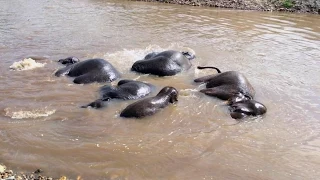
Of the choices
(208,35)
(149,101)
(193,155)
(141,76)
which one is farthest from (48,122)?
(208,35)

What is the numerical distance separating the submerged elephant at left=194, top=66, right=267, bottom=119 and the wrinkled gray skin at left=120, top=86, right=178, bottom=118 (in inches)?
39.1

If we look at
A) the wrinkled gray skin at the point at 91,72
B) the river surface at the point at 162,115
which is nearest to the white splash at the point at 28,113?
the river surface at the point at 162,115

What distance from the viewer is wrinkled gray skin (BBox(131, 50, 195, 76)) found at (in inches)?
367

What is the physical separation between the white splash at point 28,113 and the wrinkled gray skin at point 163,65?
9.74 ft

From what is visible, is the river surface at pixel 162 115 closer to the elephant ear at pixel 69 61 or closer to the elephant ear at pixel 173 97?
the elephant ear at pixel 173 97

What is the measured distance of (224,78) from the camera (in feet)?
27.2

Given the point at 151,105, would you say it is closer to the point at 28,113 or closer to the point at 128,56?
the point at 28,113

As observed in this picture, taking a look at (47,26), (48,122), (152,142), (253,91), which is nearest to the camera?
(152,142)

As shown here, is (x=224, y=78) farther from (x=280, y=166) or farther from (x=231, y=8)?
(x=231, y=8)

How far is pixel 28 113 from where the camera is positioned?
695cm

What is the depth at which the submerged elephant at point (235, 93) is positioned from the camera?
720 centimetres

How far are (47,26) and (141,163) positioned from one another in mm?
10446

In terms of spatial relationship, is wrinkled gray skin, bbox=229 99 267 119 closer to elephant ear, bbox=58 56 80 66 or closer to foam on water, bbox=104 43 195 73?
foam on water, bbox=104 43 195 73

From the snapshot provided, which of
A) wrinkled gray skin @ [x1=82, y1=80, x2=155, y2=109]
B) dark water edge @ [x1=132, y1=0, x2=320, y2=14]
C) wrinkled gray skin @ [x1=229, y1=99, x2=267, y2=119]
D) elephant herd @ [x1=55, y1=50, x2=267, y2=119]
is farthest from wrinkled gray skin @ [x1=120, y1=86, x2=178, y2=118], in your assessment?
dark water edge @ [x1=132, y1=0, x2=320, y2=14]
